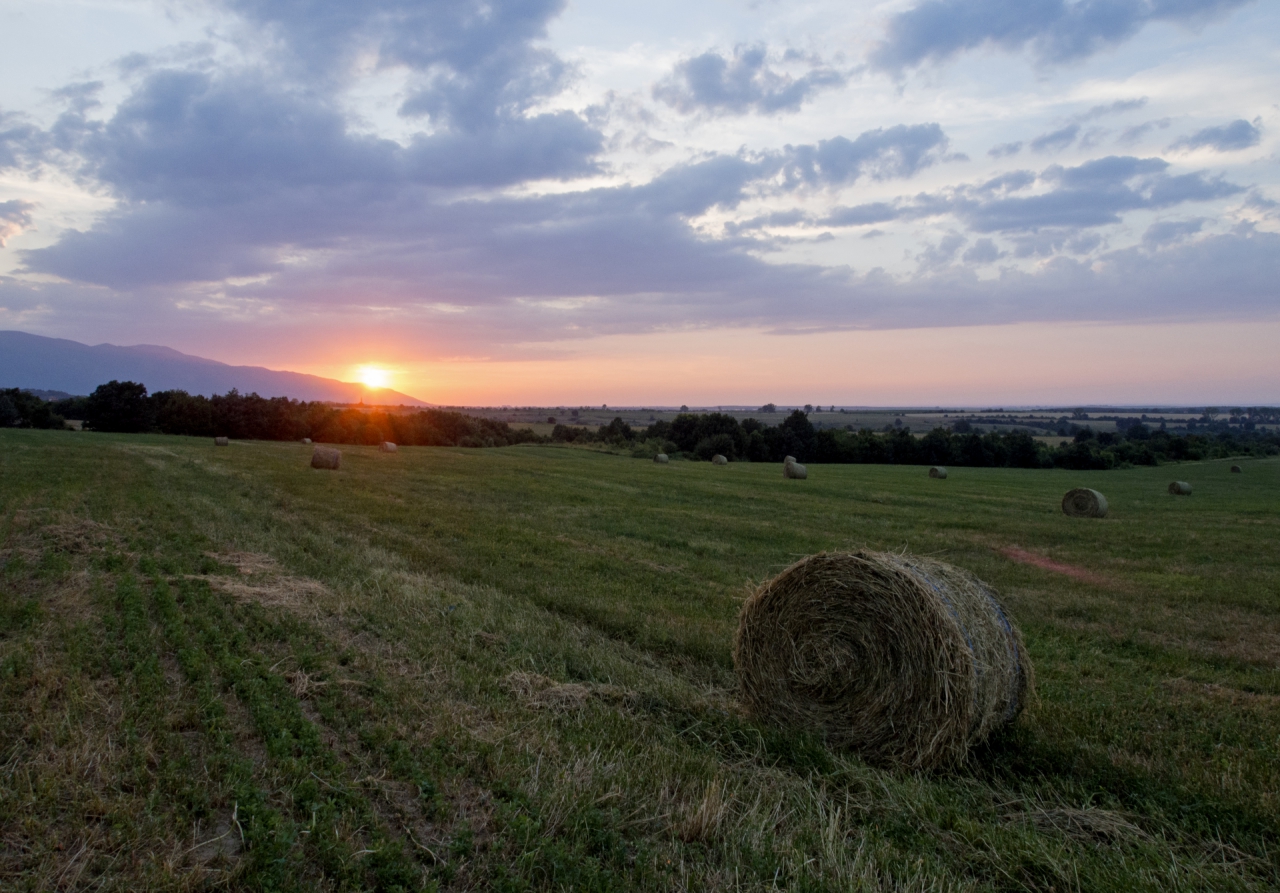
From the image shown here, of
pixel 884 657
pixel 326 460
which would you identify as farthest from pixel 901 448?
pixel 884 657

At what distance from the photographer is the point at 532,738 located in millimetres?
5395

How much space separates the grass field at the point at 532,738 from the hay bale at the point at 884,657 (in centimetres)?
29

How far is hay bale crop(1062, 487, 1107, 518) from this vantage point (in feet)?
77.2

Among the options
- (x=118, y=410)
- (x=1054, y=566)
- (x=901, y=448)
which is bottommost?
(x=901, y=448)

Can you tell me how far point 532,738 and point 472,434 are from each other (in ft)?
242

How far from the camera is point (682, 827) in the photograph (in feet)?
14.1

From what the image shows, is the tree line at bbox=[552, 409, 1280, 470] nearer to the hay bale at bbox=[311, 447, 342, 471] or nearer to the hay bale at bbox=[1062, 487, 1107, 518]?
the hay bale at bbox=[311, 447, 342, 471]

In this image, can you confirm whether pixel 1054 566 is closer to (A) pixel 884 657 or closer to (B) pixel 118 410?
(A) pixel 884 657

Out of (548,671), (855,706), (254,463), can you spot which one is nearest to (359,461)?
(254,463)

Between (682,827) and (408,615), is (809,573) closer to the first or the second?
(682,827)

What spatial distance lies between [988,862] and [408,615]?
261 inches

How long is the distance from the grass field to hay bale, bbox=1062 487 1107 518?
35.6 ft

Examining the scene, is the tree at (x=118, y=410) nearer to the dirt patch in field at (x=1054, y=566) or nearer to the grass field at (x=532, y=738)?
the grass field at (x=532, y=738)

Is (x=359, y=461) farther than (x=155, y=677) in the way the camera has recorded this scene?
Yes
